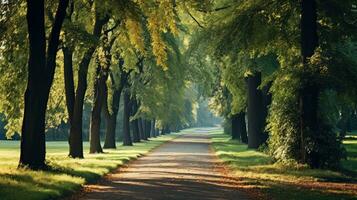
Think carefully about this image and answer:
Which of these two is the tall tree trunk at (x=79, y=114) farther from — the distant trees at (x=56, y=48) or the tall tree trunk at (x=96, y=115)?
the tall tree trunk at (x=96, y=115)

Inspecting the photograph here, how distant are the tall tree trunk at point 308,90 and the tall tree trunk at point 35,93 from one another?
9.83 metres

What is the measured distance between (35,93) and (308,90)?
10.3 metres

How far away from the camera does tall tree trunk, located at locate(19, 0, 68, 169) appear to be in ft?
59.3

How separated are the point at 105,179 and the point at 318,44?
9.87 meters

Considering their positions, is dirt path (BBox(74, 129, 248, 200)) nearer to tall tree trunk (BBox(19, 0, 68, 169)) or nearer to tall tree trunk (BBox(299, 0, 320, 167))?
tall tree trunk (BBox(19, 0, 68, 169))

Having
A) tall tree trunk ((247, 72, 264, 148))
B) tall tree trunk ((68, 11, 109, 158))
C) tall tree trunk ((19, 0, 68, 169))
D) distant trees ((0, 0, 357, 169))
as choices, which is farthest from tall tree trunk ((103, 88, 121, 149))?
tall tree trunk ((19, 0, 68, 169))

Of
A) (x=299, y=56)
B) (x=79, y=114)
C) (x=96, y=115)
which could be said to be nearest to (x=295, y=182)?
(x=299, y=56)

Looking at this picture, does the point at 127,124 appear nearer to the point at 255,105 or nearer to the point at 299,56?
the point at 255,105

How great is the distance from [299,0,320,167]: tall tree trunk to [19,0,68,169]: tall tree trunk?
9.83 meters

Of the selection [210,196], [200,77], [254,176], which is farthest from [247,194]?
[200,77]

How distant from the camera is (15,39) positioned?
834 inches

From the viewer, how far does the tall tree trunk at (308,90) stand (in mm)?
21734

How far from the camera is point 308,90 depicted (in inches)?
854

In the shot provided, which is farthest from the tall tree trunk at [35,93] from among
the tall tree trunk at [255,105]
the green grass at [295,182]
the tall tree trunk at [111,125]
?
the tall tree trunk at [111,125]
